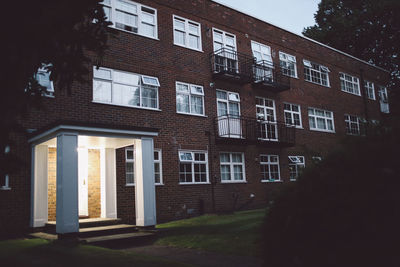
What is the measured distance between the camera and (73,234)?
814 cm

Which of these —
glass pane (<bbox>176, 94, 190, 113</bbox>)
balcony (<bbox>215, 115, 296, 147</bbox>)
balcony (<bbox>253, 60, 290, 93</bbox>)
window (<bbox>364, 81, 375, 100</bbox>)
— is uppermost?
window (<bbox>364, 81, 375, 100</bbox>)

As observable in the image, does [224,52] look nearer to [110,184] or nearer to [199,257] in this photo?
[110,184]

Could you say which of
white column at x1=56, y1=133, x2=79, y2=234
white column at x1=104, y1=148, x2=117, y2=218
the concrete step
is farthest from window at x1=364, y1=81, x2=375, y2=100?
white column at x1=56, y1=133, x2=79, y2=234

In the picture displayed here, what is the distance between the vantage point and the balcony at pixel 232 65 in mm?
16141

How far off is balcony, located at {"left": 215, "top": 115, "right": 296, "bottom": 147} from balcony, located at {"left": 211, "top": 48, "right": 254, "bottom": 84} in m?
1.84

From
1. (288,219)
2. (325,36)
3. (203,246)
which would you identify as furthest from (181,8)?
(325,36)

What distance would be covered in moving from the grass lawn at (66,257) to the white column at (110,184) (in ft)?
11.3

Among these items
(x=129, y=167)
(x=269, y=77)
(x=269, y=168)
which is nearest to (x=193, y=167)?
(x=129, y=167)

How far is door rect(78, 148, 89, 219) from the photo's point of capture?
11.3 metres

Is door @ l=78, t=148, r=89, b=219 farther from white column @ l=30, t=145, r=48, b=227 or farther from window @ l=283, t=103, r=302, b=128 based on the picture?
window @ l=283, t=103, r=302, b=128

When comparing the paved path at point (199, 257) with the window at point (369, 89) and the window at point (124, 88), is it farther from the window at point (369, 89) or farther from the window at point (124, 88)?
the window at point (369, 89)

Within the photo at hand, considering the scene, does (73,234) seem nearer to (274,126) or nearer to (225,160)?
(225,160)

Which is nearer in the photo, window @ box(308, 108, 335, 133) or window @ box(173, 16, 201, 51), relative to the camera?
window @ box(173, 16, 201, 51)

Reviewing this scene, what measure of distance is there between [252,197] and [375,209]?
14.2 m
